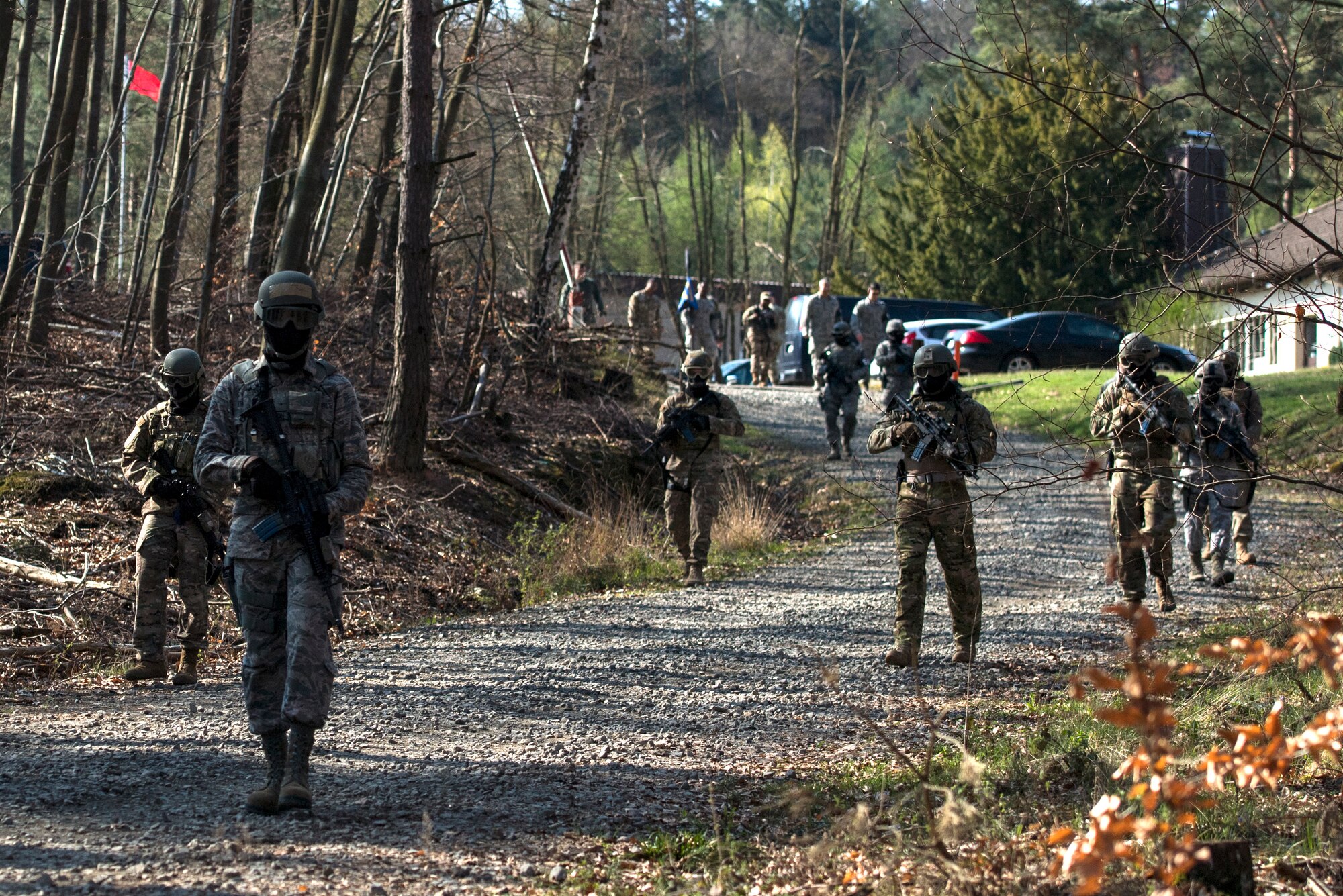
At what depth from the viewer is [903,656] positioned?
Answer: 321 inches

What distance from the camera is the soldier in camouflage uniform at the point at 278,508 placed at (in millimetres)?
5164

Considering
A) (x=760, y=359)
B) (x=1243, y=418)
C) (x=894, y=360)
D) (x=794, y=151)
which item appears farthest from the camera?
(x=794, y=151)

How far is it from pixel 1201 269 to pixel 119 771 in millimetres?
5187

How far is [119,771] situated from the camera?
5.84 meters

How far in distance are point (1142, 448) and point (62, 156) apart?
11.1 m

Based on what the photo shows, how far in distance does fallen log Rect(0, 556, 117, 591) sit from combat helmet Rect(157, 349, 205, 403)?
2023 millimetres

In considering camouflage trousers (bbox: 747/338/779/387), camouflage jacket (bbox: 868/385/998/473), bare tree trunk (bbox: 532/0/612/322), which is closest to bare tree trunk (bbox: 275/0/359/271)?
bare tree trunk (bbox: 532/0/612/322)

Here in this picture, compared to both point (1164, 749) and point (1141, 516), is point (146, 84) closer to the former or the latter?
point (1141, 516)

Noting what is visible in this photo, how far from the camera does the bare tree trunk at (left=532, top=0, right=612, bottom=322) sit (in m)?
17.7

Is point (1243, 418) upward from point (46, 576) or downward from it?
upward

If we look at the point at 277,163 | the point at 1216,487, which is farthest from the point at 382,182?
the point at 1216,487

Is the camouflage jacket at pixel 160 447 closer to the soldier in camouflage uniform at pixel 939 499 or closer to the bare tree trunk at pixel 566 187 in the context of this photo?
the soldier in camouflage uniform at pixel 939 499

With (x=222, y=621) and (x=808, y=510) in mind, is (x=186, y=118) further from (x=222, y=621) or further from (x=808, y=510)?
(x=808, y=510)

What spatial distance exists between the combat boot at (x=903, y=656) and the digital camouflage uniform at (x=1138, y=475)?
2.07 meters
